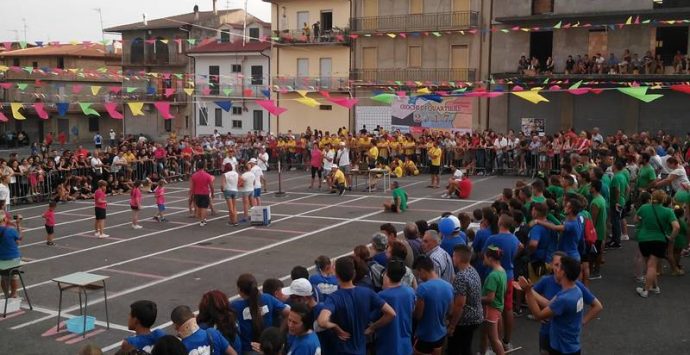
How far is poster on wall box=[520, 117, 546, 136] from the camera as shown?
1414 inches

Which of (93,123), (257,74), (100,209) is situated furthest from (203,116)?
(100,209)

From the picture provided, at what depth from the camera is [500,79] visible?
3594 centimetres

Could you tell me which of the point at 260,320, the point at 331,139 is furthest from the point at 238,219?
the point at 260,320

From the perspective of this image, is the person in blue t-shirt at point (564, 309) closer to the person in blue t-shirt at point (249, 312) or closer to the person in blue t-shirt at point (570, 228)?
the person in blue t-shirt at point (249, 312)

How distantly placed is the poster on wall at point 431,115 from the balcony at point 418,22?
394 centimetres

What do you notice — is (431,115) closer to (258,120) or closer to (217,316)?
(258,120)

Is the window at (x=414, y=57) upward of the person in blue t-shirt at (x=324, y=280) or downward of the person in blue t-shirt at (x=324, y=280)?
upward

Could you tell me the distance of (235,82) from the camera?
4956cm

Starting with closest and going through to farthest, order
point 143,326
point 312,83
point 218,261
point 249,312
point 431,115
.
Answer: point 143,326 < point 249,312 < point 218,261 < point 431,115 < point 312,83

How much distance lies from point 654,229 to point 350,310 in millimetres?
6678

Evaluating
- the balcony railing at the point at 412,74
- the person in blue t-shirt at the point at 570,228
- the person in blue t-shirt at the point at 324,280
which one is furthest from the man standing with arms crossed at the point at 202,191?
the balcony railing at the point at 412,74

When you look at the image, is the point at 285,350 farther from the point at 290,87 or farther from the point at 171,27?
the point at 171,27

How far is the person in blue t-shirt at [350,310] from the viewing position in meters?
6.55

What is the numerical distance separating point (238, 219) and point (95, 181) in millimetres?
8354
